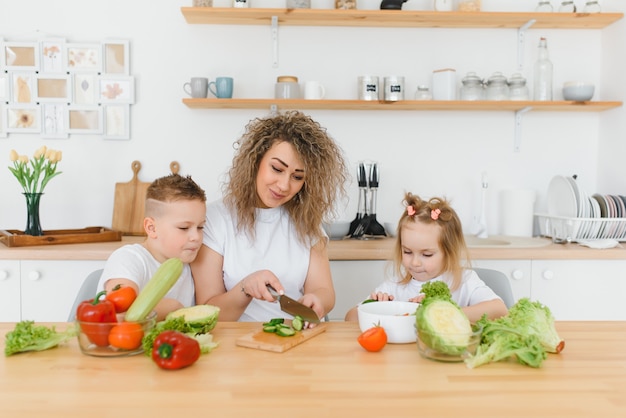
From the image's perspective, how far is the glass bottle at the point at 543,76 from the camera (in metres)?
3.06

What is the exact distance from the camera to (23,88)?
309 cm

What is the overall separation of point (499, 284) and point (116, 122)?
211cm

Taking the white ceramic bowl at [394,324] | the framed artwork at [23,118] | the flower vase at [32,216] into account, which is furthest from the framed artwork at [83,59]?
the white ceramic bowl at [394,324]

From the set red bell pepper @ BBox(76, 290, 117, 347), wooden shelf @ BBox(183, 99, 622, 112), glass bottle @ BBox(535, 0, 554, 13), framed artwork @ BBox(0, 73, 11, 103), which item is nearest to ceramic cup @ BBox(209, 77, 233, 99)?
wooden shelf @ BBox(183, 99, 622, 112)

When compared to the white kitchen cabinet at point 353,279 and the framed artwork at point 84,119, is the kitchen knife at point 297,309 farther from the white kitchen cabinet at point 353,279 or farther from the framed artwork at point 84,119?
the framed artwork at point 84,119

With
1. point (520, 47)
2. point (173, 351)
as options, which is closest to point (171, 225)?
point (173, 351)

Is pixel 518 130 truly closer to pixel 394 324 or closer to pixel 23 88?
pixel 394 324

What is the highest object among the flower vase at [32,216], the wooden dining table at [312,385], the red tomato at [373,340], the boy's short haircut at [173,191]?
the boy's short haircut at [173,191]

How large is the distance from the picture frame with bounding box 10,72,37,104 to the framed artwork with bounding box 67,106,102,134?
212 mm

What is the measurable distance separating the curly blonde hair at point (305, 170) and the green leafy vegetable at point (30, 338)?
2.60ft

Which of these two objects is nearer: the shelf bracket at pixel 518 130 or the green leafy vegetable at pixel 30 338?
the green leafy vegetable at pixel 30 338

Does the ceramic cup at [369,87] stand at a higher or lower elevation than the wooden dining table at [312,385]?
higher

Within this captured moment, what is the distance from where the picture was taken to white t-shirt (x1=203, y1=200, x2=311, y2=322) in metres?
1.99

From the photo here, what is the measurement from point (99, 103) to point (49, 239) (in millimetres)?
819
